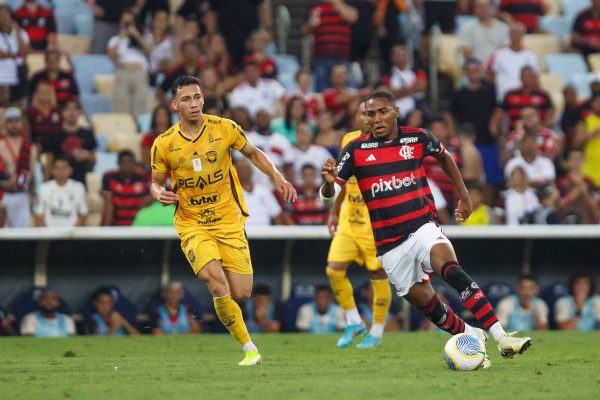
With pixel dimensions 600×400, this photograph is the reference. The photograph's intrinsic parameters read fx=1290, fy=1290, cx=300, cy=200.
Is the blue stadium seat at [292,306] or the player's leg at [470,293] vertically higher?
the player's leg at [470,293]

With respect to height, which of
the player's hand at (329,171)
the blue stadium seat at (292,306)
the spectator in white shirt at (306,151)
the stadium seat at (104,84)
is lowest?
the blue stadium seat at (292,306)

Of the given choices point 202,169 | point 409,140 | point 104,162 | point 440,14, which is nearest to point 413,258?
point 409,140

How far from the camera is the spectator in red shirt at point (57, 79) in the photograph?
18.3 meters

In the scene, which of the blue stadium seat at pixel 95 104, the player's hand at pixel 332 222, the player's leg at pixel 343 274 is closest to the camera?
the player's hand at pixel 332 222

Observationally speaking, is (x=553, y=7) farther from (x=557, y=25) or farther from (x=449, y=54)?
(x=449, y=54)

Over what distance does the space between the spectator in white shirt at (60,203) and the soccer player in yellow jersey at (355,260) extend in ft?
13.2

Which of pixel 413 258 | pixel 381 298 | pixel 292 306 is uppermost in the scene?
pixel 413 258

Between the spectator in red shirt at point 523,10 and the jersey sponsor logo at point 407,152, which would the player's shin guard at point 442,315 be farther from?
the spectator in red shirt at point 523,10

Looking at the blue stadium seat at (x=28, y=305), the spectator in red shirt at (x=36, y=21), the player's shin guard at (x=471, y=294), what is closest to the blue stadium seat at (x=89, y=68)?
the spectator in red shirt at (x=36, y=21)

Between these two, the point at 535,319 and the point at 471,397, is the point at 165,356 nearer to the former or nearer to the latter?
the point at 471,397

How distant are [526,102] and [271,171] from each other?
31.5 ft

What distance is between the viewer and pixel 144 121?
62.4 ft

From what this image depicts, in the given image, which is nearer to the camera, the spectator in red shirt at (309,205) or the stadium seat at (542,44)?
A: the spectator in red shirt at (309,205)

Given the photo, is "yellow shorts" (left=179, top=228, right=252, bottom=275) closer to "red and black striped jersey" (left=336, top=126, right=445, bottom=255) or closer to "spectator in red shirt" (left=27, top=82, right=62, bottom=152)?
"red and black striped jersey" (left=336, top=126, right=445, bottom=255)
